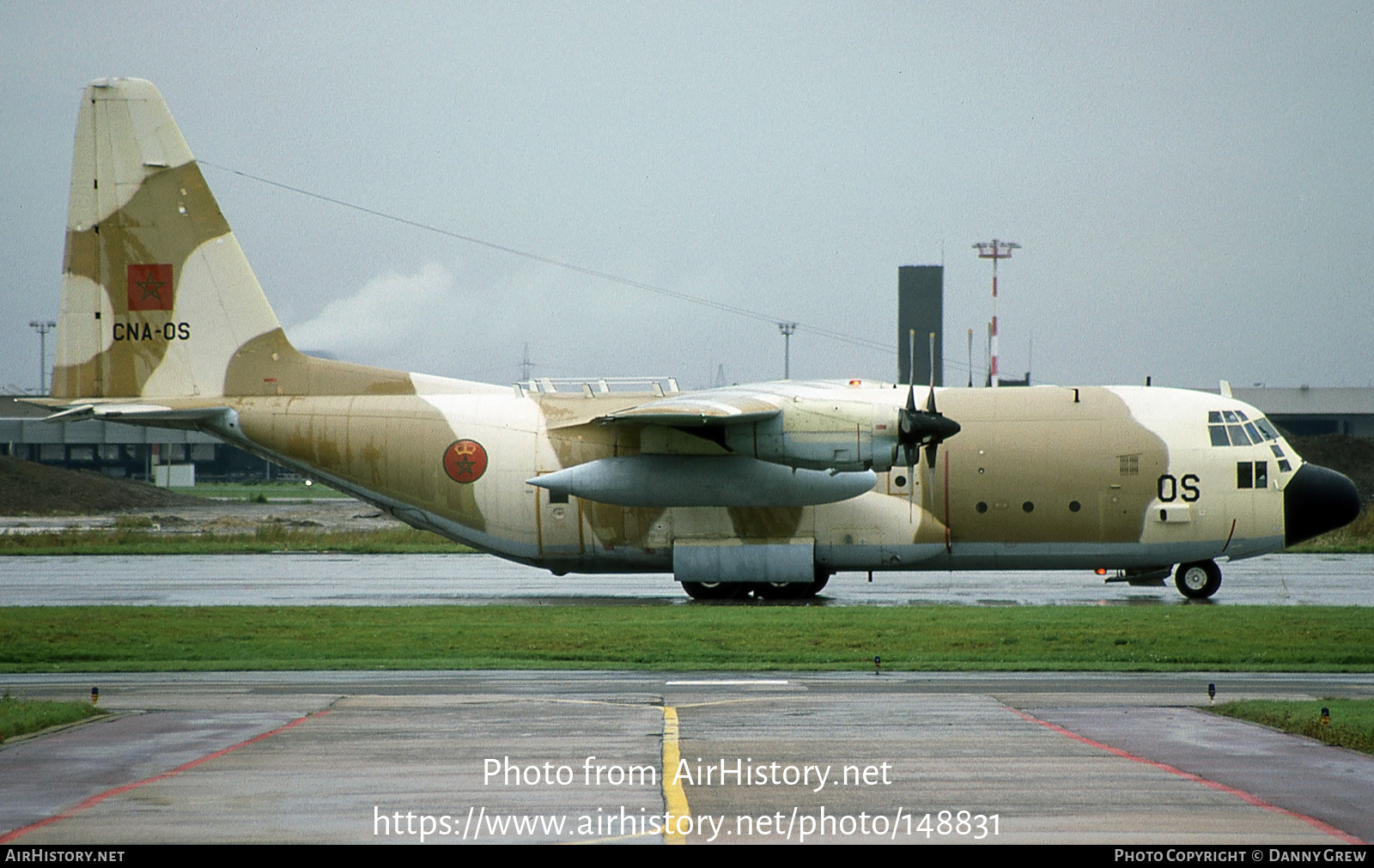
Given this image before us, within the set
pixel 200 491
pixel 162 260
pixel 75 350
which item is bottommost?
pixel 200 491

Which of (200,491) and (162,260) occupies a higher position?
(162,260)

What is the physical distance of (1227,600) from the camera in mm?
24688

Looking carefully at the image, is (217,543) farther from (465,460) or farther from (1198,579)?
(1198,579)

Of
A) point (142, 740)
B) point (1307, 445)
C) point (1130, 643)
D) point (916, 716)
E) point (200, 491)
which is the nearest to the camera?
point (142, 740)

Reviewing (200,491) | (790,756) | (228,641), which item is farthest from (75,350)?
(200,491)

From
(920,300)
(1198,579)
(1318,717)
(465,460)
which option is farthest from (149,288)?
(920,300)

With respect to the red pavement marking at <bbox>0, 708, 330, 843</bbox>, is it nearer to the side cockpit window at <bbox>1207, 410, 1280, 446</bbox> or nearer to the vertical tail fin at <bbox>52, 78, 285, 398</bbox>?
the vertical tail fin at <bbox>52, 78, 285, 398</bbox>

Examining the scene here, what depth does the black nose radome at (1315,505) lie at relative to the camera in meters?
25.2

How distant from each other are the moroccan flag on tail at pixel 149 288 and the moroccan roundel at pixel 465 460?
7.27 m

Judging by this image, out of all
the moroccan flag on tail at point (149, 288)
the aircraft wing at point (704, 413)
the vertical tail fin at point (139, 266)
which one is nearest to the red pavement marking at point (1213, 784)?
the aircraft wing at point (704, 413)

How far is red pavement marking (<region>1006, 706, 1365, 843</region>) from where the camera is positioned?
7.85 m

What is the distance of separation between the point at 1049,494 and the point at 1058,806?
17271 millimetres

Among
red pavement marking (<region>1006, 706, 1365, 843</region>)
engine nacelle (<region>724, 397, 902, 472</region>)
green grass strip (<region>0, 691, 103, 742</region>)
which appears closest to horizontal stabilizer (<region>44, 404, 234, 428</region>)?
engine nacelle (<region>724, 397, 902, 472</region>)
